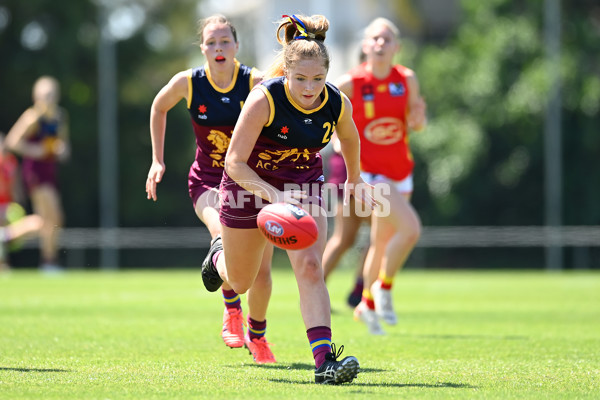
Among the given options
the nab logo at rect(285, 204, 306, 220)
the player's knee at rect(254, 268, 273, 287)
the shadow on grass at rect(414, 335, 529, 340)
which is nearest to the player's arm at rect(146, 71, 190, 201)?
the player's knee at rect(254, 268, 273, 287)

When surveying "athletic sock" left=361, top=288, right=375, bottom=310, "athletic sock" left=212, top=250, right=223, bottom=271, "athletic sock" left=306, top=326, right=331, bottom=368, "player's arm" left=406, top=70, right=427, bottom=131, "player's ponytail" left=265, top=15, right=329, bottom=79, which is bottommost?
"athletic sock" left=361, top=288, right=375, bottom=310

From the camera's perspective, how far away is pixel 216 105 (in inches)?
274

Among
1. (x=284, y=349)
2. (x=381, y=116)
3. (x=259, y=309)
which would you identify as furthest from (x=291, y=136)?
(x=381, y=116)

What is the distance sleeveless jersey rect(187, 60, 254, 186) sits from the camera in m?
6.96

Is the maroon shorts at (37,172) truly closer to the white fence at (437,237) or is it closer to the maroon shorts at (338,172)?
the maroon shorts at (338,172)

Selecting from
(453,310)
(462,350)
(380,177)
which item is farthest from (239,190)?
(453,310)

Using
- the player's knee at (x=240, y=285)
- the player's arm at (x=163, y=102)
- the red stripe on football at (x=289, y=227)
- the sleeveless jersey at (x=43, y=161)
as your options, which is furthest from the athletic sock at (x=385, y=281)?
the sleeveless jersey at (x=43, y=161)

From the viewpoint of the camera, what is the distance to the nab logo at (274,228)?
504cm

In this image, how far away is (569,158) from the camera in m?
23.3

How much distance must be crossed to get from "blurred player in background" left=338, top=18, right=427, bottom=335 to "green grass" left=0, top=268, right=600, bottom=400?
1.83ft

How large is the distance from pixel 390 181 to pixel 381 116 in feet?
1.97

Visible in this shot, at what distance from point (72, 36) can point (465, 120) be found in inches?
383

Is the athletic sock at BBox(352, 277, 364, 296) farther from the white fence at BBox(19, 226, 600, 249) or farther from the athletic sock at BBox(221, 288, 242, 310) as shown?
the white fence at BBox(19, 226, 600, 249)

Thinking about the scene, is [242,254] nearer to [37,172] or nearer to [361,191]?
[361,191]
